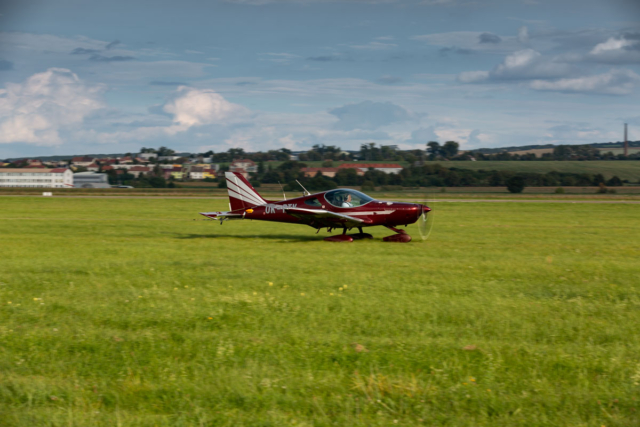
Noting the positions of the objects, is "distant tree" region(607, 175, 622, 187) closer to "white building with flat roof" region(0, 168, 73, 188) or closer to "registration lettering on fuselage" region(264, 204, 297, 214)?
"registration lettering on fuselage" region(264, 204, 297, 214)

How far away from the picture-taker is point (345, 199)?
709 inches

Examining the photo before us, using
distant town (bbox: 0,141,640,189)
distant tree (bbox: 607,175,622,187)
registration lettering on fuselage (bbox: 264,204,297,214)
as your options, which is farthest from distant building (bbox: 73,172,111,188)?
registration lettering on fuselage (bbox: 264,204,297,214)

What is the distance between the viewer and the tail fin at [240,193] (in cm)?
1966

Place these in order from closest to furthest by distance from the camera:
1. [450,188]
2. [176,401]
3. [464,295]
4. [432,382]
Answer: [176,401] < [432,382] < [464,295] < [450,188]

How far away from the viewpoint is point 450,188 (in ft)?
239

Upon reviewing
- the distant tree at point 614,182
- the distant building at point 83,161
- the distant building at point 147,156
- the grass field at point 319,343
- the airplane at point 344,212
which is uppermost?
the distant building at point 147,156

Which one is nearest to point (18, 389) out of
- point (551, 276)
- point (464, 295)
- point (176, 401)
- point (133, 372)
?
point (133, 372)

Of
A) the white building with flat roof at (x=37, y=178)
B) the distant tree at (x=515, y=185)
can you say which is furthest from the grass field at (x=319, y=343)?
the white building with flat roof at (x=37, y=178)

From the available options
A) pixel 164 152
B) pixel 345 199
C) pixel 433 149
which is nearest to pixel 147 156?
pixel 164 152

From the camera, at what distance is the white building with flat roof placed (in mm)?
112213

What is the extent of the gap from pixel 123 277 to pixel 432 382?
22.6 feet

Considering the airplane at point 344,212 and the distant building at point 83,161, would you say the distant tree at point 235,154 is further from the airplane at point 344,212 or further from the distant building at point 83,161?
the airplane at point 344,212

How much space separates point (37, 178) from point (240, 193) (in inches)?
4270

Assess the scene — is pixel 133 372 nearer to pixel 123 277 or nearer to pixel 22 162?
pixel 123 277
